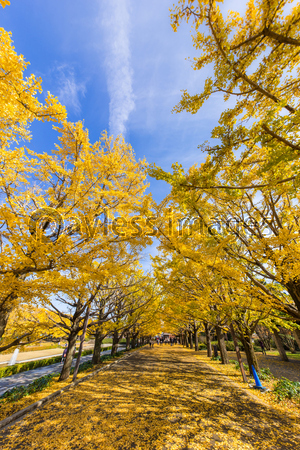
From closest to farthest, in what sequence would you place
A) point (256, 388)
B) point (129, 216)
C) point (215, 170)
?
point (215, 170) → point (129, 216) → point (256, 388)

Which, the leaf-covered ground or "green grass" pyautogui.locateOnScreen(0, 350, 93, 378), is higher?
the leaf-covered ground

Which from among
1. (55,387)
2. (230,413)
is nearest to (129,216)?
(230,413)

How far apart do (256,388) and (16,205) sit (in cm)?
1028

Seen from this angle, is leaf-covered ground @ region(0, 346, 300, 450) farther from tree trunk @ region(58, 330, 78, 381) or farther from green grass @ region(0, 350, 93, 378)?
green grass @ region(0, 350, 93, 378)

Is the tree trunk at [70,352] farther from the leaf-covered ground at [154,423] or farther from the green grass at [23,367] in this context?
the green grass at [23,367]

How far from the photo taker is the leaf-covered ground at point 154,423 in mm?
3299

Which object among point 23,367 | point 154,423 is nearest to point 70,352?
point 154,423

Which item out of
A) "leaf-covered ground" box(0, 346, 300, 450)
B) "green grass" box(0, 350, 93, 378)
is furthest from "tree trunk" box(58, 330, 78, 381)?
"green grass" box(0, 350, 93, 378)

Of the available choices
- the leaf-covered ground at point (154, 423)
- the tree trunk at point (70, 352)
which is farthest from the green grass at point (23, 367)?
the leaf-covered ground at point (154, 423)

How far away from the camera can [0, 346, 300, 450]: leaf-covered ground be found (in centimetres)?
330

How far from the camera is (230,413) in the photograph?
447 cm

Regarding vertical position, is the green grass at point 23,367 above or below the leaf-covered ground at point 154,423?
below

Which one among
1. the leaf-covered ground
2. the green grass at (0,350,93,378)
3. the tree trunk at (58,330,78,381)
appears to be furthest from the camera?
the green grass at (0,350,93,378)

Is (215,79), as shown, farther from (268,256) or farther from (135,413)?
(135,413)
